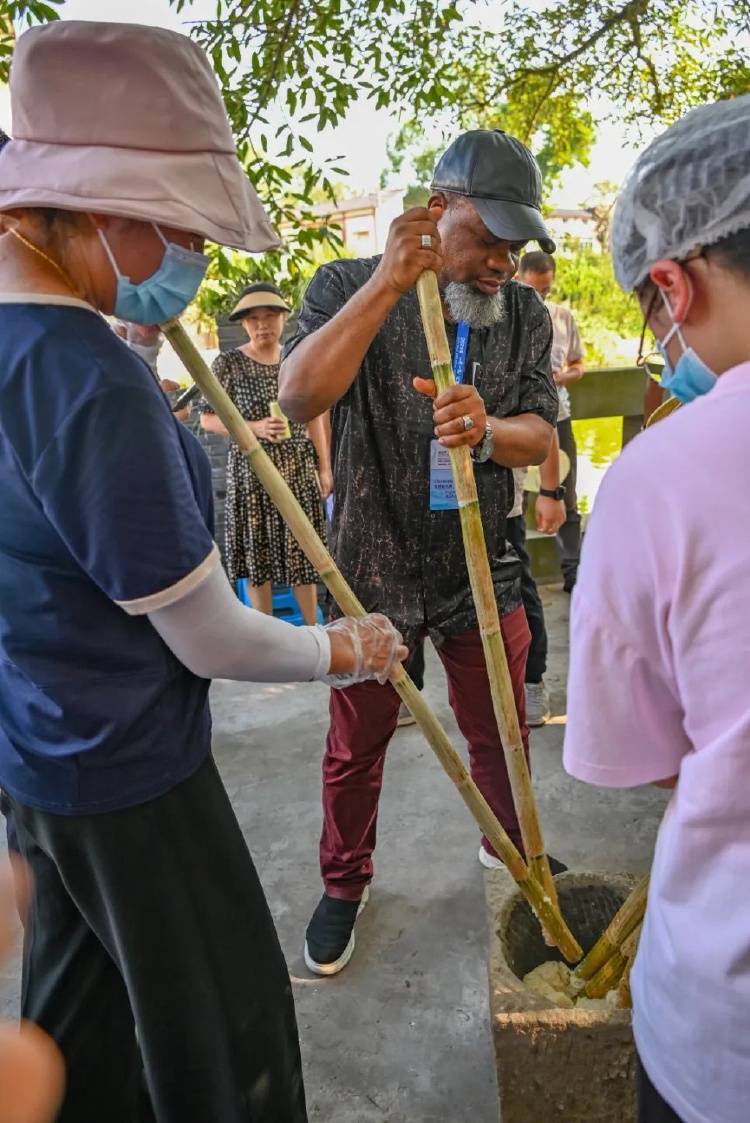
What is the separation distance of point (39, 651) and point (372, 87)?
2.57 meters

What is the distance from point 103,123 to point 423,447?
3.79 ft

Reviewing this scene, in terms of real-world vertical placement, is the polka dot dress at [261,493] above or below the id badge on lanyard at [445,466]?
below

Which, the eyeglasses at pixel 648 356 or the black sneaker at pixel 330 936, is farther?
the black sneaker at pixel 330 936

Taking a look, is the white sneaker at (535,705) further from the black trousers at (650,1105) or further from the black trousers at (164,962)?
the black trousers at (650,1105)

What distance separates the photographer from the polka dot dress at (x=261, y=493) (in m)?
4.25

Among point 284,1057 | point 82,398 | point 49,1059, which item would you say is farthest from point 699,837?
point 284,1057

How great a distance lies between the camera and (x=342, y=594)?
161 cm

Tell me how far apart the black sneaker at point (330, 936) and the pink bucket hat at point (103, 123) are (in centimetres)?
184

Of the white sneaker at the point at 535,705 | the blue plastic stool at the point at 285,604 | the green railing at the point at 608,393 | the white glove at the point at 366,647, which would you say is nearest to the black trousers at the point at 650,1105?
the white glove at the point at 366,647

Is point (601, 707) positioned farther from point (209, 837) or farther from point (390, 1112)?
point (390, 1112)

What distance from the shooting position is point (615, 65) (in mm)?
4926

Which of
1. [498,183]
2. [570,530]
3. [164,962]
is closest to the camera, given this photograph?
[164,962]

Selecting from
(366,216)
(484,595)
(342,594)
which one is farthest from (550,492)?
(366,216)

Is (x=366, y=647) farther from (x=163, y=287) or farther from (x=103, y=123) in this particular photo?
(x=103, y=123)
